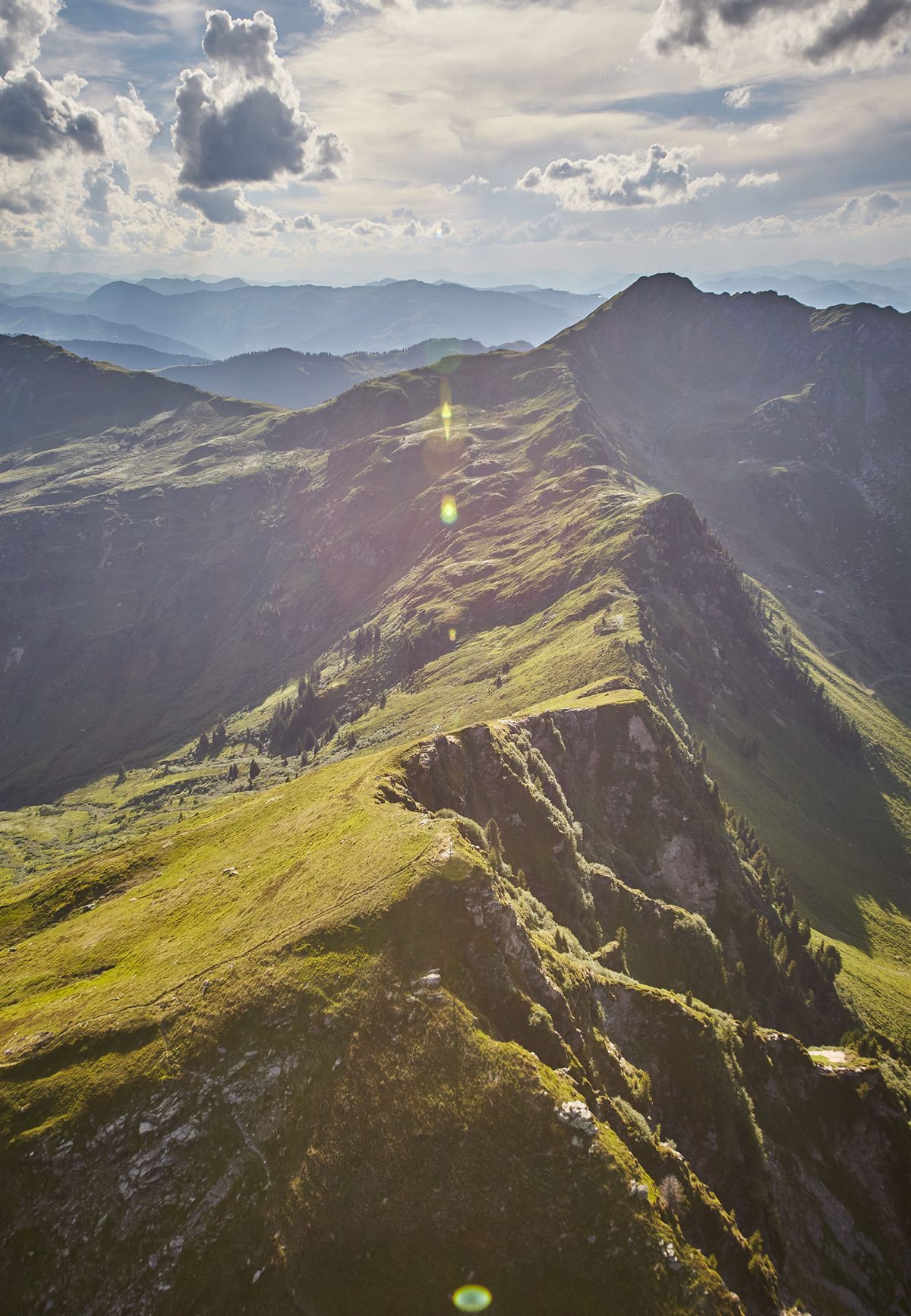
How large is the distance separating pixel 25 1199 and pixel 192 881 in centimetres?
2909

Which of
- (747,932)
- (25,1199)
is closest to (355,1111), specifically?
(25,1199)

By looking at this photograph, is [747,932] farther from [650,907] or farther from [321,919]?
[321,919]

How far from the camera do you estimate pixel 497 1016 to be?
46.4m

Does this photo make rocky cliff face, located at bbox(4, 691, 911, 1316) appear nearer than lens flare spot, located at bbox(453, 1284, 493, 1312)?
No

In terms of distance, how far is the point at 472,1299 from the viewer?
34406 mm

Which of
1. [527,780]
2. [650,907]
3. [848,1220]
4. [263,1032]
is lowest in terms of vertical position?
[848,1220]

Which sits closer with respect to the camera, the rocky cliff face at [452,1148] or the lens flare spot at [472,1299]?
the lens flare spot at [472,1299]

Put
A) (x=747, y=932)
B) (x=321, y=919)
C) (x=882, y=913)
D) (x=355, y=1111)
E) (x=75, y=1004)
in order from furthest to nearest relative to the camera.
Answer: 1. (x=882, y=913)
2. (x=747, y=932)
3. (x=321, y=919)
4. (x=75, y=1004)
5. (x=355, y=1111)

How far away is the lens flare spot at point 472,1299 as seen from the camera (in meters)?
34.2

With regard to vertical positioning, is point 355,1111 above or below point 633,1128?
above

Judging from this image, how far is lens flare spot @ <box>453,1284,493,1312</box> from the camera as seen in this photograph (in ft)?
112

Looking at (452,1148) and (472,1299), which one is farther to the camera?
(452,1148)

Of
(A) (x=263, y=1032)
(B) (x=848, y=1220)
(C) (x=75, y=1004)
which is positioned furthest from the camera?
(B) (x=848, y=1220)

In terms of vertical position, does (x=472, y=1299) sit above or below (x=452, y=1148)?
below
